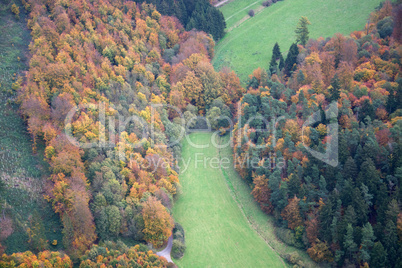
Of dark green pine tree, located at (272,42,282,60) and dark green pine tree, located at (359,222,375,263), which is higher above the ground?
dark green pine tree, located at (272,42,282,60)

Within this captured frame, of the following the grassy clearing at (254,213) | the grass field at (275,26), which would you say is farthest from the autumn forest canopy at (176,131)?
the grass field at (275,26)

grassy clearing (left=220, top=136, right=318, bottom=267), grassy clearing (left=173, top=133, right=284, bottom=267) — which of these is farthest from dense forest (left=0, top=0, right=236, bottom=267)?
grassy clearing (left=220, top=136, right=318, bottom=267)

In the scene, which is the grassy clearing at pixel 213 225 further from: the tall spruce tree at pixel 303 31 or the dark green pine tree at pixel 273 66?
the tall spruce tree at pixel 303 31

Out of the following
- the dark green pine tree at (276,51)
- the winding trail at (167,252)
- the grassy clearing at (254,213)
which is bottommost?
the winding trail at (167,252)

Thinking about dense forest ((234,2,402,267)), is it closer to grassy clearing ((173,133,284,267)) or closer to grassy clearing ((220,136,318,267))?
grassy clearing ((220,136,318,267))

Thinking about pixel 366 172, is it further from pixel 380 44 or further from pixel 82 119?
pixel 82 119
